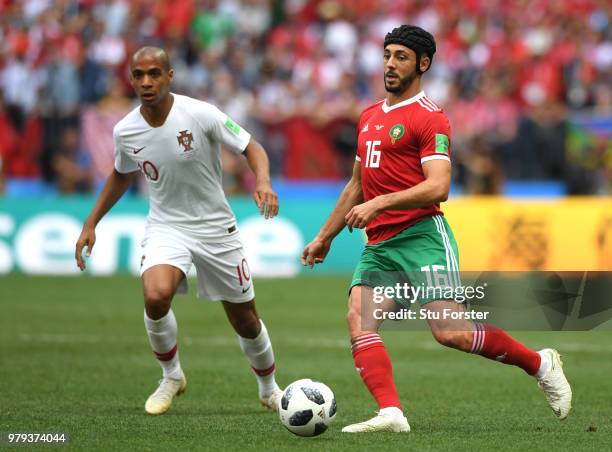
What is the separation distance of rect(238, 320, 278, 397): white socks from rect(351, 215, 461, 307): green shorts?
1536 millimetres

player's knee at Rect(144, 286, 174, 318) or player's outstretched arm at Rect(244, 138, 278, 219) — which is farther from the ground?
player's outstretched arm at Rect(244, 138, 278, 219)

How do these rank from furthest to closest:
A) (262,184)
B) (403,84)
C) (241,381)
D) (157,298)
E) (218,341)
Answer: (218,341)
(241,381)
(157,298)
(262,184)
(403,84)

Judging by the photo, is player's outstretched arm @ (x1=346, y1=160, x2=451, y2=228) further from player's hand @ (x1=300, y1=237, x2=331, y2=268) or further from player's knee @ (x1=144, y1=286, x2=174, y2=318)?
player's knee @ (x1=144, y1=286, x2=174, y2=318)

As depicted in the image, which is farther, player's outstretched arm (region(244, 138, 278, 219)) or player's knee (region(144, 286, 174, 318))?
player's knee (region(144, 286, 174, 318))

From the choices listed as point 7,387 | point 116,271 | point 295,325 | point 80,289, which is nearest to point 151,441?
point 7,387

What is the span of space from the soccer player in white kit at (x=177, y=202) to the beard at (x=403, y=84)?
3.89ft

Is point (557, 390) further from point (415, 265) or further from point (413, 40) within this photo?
point (413, 40)

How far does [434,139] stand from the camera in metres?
7.61

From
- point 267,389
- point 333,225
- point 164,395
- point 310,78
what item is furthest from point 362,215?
point 310,78

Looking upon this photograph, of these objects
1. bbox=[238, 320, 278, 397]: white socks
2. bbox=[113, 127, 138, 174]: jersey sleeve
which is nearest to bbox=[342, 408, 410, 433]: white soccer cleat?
bbox=[238, 320, 278, 397]: white socks

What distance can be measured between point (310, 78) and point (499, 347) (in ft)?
55.5

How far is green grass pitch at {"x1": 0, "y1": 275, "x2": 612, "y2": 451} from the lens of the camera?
7613 mm

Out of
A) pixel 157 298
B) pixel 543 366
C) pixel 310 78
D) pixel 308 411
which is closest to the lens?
pixel 308 411

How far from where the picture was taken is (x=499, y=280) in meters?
9.28
